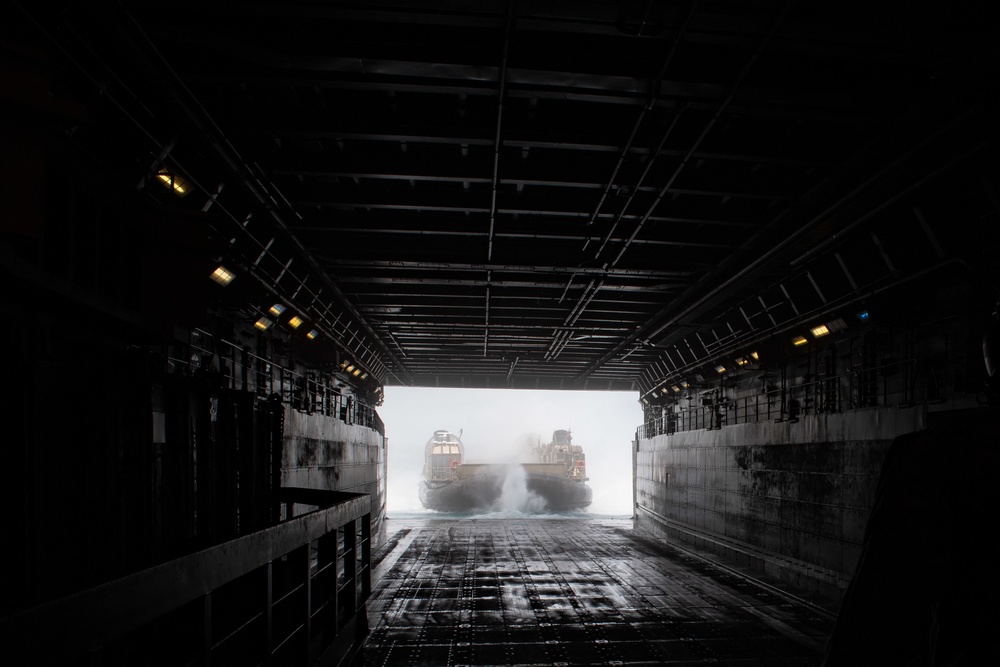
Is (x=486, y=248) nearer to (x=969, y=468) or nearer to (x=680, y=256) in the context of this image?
(x=680, y=256)

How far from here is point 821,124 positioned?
9.73 m

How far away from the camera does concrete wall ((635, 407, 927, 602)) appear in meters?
13.0

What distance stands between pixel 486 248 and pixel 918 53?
375 inches

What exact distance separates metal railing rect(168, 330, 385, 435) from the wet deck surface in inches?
189

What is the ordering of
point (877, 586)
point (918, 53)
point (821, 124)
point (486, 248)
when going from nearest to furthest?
point (877, 586), point (918, 53), point (821, 124), point (486, 248)

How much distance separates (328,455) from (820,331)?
14.2m

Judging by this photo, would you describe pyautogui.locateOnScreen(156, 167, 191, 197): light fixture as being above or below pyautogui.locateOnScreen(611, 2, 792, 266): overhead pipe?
below

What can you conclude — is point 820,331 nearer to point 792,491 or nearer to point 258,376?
point 792,491

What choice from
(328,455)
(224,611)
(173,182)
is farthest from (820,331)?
(224,611)

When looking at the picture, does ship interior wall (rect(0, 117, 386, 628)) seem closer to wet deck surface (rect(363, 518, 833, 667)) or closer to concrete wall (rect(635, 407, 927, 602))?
wet deck surface (rect(363, 518, 833, 667))

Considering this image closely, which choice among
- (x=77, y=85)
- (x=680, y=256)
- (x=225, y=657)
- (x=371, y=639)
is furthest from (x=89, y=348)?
(x=680, y=256)

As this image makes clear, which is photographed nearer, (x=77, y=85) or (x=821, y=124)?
(x=77, y=85)

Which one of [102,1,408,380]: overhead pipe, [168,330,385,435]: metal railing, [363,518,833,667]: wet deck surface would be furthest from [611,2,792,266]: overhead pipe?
→ [363,518,833,667]: wet deck surface

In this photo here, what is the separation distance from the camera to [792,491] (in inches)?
640
